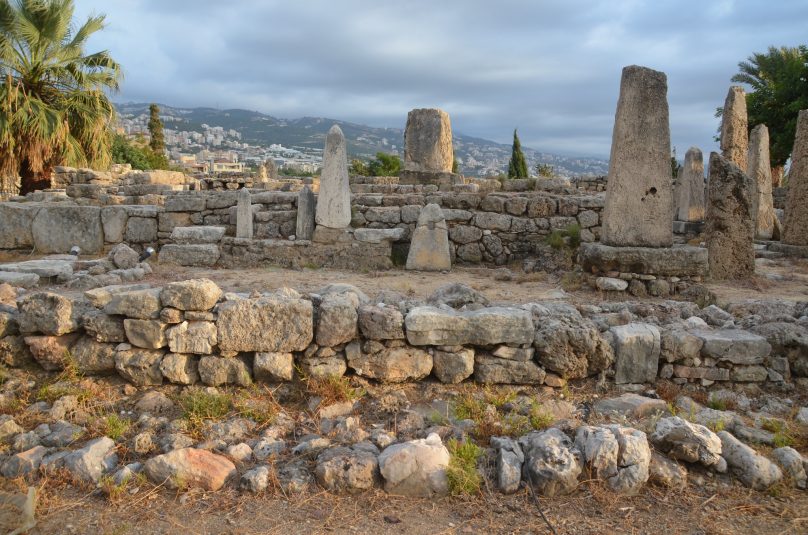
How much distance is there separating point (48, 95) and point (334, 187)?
13347mm

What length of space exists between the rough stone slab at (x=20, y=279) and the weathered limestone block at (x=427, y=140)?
32.0 feet

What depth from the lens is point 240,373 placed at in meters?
4.08

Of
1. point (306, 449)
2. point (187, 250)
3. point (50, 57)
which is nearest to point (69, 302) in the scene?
point (306, 449)

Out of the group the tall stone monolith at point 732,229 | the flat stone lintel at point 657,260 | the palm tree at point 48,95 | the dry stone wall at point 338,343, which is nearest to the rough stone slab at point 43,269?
the dry stone wall at point 338,343

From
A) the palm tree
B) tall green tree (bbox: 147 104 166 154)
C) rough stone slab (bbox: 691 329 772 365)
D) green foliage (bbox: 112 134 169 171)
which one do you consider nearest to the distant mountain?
tall green tree (bbox: 147 104 166 154)

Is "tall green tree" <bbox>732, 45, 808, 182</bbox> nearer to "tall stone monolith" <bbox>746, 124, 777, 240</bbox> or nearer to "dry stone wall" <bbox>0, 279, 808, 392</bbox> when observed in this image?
"tall stone monolith" <bbox>746, 124, 777, 240</bbox>

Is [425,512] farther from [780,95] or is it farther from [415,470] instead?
[780,95]

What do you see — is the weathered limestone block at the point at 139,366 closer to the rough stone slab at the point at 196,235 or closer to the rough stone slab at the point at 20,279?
the rough stone slab at the point at 20,279

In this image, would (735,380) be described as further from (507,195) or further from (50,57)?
(50,57)

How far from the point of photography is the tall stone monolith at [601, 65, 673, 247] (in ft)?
21.5

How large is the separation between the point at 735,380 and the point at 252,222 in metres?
7.26

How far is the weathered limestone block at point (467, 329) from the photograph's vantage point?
13.5 ft

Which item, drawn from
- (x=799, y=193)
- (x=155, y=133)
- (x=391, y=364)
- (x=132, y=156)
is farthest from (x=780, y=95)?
(x=155, y=133)

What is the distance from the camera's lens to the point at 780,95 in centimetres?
2198
